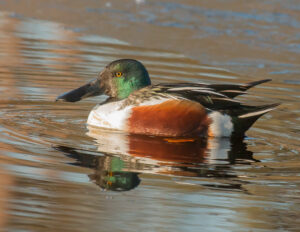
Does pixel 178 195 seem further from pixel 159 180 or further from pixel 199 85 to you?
pixel 199 85

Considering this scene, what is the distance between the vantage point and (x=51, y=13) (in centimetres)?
1229

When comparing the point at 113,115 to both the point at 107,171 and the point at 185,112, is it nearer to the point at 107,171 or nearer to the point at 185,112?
the point at 185,112

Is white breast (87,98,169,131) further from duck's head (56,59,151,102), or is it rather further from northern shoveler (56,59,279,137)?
duck's head (56,59,151,102)

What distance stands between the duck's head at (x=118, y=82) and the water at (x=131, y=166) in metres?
0.27

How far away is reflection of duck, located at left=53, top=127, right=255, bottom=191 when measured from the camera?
16.4 feet

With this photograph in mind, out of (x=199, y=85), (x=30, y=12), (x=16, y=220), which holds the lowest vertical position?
(x=16, y=220)

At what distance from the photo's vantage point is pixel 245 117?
21.1ft

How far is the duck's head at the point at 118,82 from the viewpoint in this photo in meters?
6.83

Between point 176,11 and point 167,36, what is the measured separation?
1.58 meters

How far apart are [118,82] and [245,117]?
130 cm

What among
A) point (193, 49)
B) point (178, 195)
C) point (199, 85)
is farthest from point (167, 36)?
point (178, 195)

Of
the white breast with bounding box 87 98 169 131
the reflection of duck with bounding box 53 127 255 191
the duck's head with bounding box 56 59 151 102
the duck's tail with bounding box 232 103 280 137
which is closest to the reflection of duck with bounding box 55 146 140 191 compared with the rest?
the reflection of duck with bounding box 53 127 255 191

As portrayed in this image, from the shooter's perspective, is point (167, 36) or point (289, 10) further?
point (289, 10)

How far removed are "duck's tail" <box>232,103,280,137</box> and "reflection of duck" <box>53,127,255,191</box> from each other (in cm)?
17
